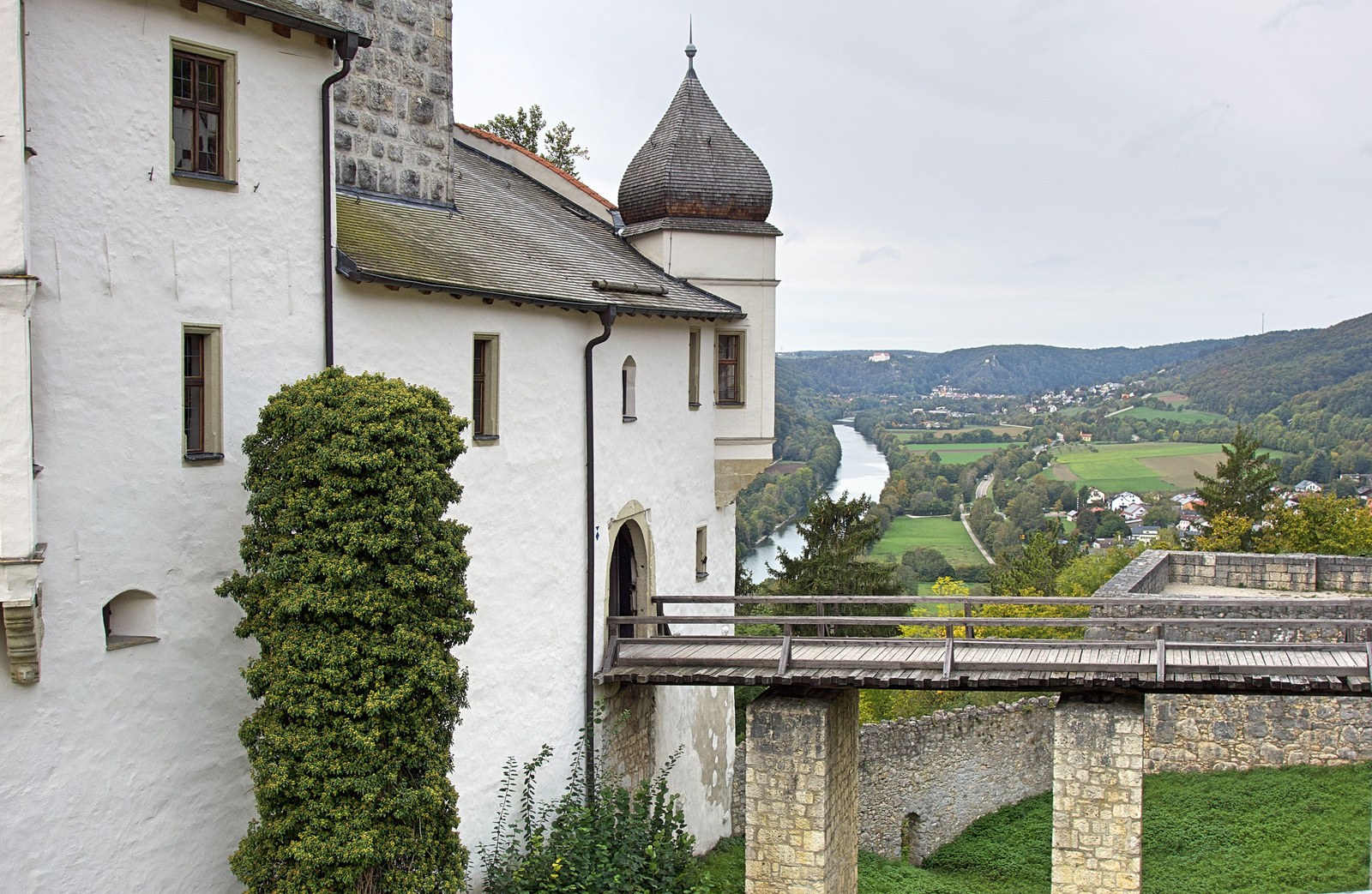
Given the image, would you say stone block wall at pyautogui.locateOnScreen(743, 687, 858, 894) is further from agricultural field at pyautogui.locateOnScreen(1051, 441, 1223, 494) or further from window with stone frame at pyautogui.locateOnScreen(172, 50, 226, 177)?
agricultural field at pyautogui.locateOnScreen(1051, 441, 1223, 494)

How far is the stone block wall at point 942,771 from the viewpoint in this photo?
22.7 meters

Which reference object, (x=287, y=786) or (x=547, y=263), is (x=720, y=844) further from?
(x=287, y=786)

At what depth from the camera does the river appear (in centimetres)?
8419

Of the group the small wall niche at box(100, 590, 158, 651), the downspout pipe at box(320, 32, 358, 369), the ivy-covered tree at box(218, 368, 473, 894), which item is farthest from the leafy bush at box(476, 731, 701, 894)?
the downspout pipe at box(320, 32, 358, 369)

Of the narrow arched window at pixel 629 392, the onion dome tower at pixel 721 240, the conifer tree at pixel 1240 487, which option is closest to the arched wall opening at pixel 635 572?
the narrow arched window at pixel 629 392

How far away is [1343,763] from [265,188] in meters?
18.8

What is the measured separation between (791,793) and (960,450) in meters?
147

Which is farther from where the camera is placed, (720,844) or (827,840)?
(720,844)

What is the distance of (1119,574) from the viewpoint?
24578 millimetres

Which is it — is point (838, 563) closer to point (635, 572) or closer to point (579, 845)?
point (635, 572)

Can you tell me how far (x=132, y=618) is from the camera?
979 cm

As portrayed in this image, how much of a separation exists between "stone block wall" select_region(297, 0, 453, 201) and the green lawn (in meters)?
10.5

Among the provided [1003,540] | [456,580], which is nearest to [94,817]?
[456,580]

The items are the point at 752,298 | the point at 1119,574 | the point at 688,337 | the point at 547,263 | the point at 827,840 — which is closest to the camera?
the point at 827,840
